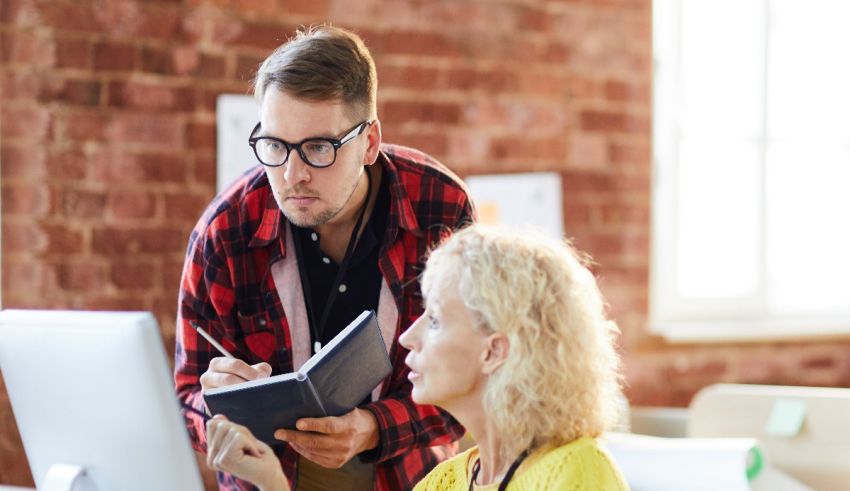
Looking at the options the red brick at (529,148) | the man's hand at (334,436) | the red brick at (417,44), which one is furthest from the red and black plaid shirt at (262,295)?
the red brick at (529,148)

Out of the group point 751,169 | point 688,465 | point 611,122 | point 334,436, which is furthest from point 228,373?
point 751,169

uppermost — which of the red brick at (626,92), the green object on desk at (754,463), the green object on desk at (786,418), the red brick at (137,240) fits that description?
the red brick at (626,92)

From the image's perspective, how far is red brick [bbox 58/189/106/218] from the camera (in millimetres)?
2816

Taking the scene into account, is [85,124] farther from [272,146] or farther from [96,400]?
[96,400]

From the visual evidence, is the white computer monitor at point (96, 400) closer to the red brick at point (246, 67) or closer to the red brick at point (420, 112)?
the red brick at point (246, 67)

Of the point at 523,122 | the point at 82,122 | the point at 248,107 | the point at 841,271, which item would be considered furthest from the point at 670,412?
the point at 82,122

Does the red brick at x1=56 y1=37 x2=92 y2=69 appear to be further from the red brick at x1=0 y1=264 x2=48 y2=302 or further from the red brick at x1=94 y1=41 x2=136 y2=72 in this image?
the red brick at x1=0 y1=264 x2=48 y2=302

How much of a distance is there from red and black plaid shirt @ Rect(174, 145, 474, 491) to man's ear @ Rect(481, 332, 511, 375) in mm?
352

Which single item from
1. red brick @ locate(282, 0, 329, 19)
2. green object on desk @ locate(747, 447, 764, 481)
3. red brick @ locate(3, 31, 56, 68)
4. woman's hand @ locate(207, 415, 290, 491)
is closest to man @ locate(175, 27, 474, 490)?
woman's hand @ locate(207, 415, 290, 491)

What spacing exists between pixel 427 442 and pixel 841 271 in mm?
2792

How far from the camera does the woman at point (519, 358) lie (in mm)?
1503

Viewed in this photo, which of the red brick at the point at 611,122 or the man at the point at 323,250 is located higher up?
the red brick at the point at 611,122

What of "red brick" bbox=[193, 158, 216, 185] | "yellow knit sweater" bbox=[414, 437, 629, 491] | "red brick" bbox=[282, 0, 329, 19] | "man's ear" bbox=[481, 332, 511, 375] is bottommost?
"yellow knit sweater" bbox=[414, 437, 629, 491]

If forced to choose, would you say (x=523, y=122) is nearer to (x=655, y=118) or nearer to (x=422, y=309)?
(x=655, y=118)
